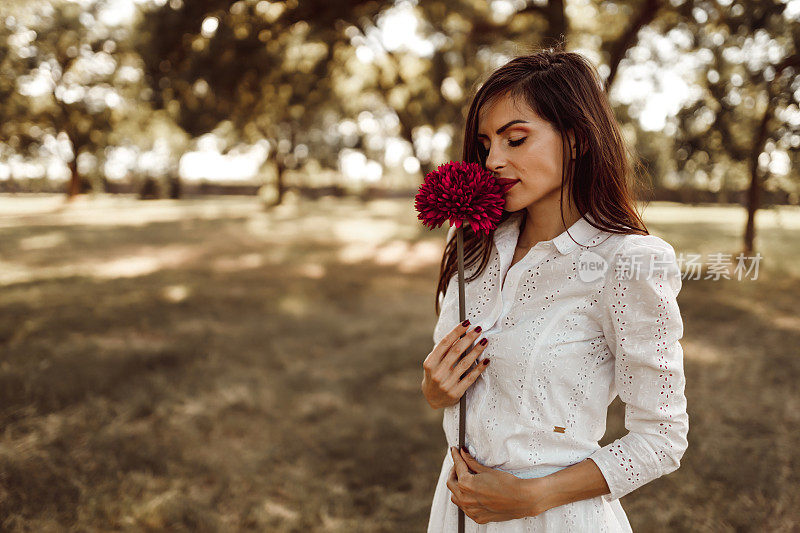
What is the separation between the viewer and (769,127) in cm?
680

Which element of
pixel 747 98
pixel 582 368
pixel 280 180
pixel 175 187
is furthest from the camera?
pixel 175 187

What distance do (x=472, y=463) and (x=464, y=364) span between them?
0.28m

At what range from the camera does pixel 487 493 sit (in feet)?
4.48

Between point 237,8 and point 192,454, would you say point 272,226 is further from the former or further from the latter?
point 192,454

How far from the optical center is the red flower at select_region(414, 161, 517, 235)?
1.32 metres

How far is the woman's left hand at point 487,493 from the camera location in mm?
1327

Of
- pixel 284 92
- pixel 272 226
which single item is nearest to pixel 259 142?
pixel 272 226

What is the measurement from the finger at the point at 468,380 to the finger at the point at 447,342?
0.09m

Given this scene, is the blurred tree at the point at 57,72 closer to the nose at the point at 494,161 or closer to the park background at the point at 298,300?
the park background at the point at 298,300

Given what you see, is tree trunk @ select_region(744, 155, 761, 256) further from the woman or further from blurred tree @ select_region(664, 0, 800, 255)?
the woman

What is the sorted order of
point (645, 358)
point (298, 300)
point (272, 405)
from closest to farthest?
1. point (645, 358)
2. point (272, 405)
3. point (298, 300)

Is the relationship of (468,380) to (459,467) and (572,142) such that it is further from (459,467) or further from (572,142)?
(572,142)

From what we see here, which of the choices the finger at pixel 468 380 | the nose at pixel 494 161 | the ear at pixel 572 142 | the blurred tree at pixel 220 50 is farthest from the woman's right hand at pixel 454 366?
the blurred tree at pixel 220 50

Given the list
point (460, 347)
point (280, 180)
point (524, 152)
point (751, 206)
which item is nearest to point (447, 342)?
point (460, 347)
